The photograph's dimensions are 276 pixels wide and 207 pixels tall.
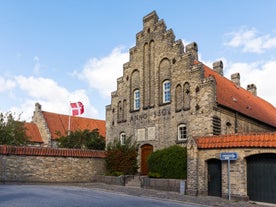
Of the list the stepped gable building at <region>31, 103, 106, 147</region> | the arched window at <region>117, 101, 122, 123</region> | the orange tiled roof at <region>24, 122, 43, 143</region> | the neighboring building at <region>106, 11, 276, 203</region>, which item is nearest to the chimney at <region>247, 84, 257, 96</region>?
the neighboring building at <region>106, 11, 276, 203</region>

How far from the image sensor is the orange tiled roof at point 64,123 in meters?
46.9

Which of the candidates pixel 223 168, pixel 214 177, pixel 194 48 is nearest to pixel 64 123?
pixel 194 48

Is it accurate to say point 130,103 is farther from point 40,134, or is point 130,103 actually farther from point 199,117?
point 40,134

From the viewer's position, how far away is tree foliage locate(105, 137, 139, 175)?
2723 cm

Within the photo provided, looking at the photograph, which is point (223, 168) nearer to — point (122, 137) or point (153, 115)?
point (153, 115)

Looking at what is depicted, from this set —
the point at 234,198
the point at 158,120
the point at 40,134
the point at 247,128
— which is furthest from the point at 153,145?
the point at 40,134

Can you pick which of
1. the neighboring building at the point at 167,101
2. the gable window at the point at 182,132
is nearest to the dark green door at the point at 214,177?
the neighboring building at the point at 167,101

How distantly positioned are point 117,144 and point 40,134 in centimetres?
2211

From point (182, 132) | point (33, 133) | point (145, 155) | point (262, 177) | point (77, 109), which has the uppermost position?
point (77, 109)

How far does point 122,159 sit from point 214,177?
1022 centimetres

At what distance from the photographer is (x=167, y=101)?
2777 cm

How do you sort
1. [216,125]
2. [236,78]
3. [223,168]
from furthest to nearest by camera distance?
[236,78] → [216,125] → [223,168]

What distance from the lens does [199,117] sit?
2436cm

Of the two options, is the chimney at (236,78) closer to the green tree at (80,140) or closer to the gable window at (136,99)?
the gable window at (136,99)
